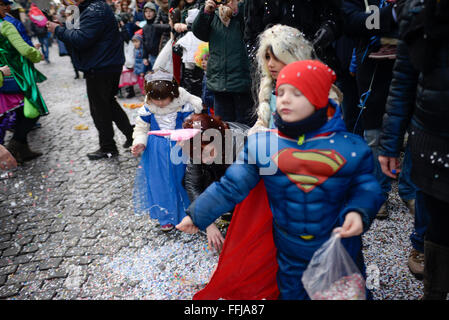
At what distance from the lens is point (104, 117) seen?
4477 millimetres

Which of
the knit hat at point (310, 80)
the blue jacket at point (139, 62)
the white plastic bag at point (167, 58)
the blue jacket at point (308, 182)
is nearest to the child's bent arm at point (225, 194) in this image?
the blue jacket at point (308, 182)

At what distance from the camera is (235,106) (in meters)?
3.52

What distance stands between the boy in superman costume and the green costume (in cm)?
372

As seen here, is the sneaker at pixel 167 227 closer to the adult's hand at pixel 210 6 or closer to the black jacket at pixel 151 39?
the adult's hand at pixel 210 6

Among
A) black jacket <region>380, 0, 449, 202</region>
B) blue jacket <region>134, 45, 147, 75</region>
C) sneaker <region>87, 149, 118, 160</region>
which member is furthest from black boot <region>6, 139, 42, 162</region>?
black jacket <region>380, 0, 449, 202</region>

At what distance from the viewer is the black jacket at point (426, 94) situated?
142 cm

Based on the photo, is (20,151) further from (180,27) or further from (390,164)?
(390,164)

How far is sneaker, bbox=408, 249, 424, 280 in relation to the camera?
2213 mm

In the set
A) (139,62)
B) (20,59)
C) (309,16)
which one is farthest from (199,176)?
(139,62)

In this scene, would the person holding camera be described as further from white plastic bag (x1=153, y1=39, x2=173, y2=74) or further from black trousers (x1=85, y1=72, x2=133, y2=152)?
black trousers (x1=85, y1=72, x2=133, y2=152)

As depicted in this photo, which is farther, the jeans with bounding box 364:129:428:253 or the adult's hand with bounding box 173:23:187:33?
the adult's hand with bounding box 173:23:187:33

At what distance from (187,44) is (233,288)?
299 cm

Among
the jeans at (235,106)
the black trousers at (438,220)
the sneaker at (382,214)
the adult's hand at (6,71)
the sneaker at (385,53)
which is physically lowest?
the sneaker at (382,214)

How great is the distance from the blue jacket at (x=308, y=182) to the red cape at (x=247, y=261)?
24 centimetres
